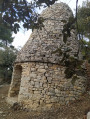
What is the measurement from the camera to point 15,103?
5.46m

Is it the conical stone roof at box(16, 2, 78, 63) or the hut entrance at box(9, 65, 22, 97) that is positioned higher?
the conical stone roof at box(16, 2, 78, 63)

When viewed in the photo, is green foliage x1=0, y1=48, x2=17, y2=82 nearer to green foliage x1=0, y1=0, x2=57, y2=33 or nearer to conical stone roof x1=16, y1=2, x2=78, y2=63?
conical stone roof x1=16, y1=2, x2=78, y2=63

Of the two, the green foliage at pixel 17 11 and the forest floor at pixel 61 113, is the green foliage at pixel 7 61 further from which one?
the green foliage at pixel 17 11

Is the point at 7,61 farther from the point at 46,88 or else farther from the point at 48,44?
the point at 46,88

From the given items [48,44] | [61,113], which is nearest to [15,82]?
[48,44]

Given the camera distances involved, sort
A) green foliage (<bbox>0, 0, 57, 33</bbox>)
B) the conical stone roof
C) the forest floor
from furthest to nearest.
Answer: the conical stone roof → the forest floor → green foliage (<bbox>0, 0, 57, 33</bbox>)

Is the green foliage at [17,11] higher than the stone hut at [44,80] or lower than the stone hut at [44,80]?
higher

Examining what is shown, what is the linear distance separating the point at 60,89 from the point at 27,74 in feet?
4.71

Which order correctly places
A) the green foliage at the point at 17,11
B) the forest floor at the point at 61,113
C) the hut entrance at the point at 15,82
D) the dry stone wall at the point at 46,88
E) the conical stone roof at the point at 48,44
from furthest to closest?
the hut entrance at the point at 15,82 < the conical stone roof at the point at 48,44 < the dry stone wall at the point at 46,88 < the forest floor at the point at 61,113 < the green foliage at the point at 17,11

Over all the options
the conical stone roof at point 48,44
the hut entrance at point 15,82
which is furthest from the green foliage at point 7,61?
the conical stone roof at point 48,44

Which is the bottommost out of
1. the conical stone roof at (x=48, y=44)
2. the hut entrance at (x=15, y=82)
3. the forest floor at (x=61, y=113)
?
the forest floor at (x=61, y=113)

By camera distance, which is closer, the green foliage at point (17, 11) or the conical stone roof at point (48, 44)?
the green foliage at point (17, 11)

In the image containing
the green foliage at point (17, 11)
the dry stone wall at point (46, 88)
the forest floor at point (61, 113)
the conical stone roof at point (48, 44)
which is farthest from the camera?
the conical stone roof at point (48, 44)

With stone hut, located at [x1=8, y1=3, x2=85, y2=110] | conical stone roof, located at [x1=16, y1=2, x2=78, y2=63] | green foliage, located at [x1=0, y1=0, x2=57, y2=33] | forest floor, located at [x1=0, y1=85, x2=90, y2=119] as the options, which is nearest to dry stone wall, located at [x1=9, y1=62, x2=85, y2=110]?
stone hut, located at [x1=8, y1=3, x2=85, y2=110]
